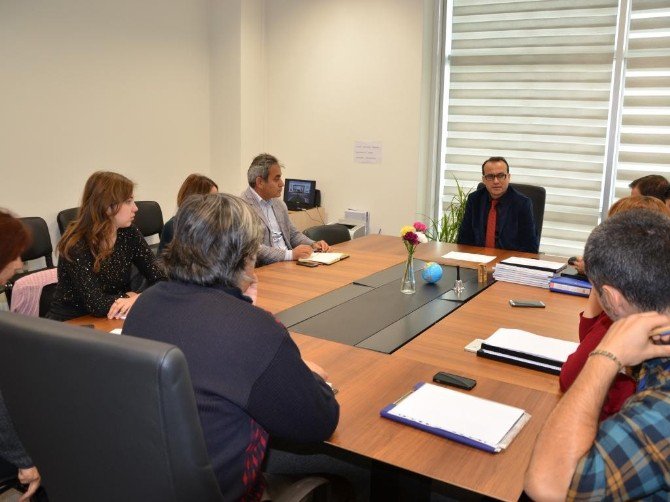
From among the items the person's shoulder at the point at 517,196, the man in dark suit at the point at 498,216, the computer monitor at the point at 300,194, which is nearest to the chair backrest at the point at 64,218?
the computer monitor at the point at 300,194

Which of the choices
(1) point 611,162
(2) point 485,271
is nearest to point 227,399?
(2) point 485,271

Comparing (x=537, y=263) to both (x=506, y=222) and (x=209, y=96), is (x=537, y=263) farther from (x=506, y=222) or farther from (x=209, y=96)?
(x=209, y=96)

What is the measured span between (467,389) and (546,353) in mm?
428

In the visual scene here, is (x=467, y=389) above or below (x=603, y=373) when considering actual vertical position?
below

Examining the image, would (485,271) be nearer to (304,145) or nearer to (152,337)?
(152,337)

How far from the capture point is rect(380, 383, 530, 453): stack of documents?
153 centimetres

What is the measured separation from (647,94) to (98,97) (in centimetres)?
413

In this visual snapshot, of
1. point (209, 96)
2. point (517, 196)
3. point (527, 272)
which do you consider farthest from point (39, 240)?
→ point (517, 196)

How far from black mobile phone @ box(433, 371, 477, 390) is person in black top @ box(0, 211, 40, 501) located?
3.72ft

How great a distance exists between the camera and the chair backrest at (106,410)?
3.44 ft

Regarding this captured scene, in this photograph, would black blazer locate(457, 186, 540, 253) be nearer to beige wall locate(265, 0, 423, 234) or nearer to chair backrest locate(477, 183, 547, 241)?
chair backrest locate(477, 183, 547, 241)

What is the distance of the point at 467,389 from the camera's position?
184 cm

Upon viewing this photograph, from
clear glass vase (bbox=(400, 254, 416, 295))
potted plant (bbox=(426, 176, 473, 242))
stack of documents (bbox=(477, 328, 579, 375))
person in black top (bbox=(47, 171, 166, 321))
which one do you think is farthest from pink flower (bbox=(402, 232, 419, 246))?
potted plant (bbox=(426, 176, 473, 242))

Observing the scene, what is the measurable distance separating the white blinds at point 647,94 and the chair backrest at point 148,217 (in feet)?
12.1
